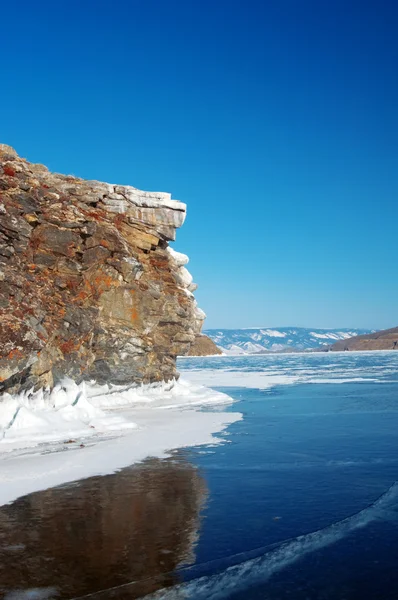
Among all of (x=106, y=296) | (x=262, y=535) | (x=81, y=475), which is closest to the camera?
(x=262, y=535)

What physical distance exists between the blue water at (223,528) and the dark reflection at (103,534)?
0.08ft

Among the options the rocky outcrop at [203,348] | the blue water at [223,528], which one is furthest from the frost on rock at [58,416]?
the rocky outcrop at [203,348]

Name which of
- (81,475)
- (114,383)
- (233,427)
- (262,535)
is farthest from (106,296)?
(262,535)

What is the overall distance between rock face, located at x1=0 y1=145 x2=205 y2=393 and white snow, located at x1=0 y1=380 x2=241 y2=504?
1240mm

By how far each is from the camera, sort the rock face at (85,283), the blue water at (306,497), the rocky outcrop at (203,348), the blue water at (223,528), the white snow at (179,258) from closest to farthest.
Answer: the blue water at (223,528) → the blue water at (306,497) → the rock face at (85,283) → the white snow at (179,258) → the rocky outcrop at (203,348)

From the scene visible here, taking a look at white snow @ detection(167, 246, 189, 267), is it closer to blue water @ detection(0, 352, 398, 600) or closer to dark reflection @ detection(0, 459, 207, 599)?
blue water @ detection(0, 352, 398, 600)

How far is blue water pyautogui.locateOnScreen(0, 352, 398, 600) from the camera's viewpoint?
23.4 feet

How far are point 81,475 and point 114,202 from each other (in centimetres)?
2275

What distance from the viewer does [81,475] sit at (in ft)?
43.7

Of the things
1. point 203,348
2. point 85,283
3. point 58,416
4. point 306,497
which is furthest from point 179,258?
point 203,348

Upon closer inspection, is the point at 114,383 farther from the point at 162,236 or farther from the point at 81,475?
the point at 81,475

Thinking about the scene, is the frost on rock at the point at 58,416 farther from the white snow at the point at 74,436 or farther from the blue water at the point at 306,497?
the blue water at the point at 306,497

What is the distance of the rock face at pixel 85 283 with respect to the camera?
2088 centimetres

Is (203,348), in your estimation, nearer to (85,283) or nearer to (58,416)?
(85,283)
